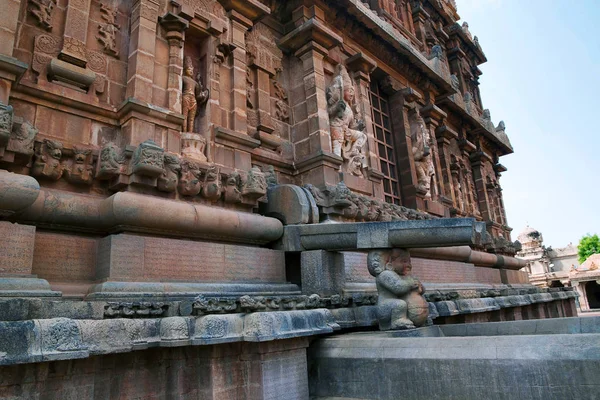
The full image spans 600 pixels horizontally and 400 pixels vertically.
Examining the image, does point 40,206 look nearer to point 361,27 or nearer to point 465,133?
point 361,27

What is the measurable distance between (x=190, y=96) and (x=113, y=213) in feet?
8.96

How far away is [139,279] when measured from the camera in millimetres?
4996

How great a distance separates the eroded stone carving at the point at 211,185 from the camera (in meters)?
6.21

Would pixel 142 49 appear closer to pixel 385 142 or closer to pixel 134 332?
pixel 134 332

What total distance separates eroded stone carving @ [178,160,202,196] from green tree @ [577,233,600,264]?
6692 centimetres

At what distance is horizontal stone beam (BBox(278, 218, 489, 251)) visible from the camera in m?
5.34

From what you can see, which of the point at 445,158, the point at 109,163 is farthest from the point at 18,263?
the point at 445,158

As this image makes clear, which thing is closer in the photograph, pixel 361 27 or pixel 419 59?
pixel 361 27

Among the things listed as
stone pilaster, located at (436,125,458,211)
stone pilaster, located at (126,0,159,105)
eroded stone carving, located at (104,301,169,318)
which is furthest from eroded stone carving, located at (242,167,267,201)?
stone pilaster, located at (436,125,458,211)

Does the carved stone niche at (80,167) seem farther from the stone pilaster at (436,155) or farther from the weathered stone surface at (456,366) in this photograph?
the stone pilaster at (436,155)

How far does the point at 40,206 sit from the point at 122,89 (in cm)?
235

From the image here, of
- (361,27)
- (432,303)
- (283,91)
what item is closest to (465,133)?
(361,27)

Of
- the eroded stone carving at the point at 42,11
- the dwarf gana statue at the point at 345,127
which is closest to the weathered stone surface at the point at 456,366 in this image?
the dwarf gana statue at the point at 345,127

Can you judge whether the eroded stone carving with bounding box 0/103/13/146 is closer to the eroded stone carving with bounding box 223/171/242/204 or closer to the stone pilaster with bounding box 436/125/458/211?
the eroded stone carving with bounding box 223/171/242/204
